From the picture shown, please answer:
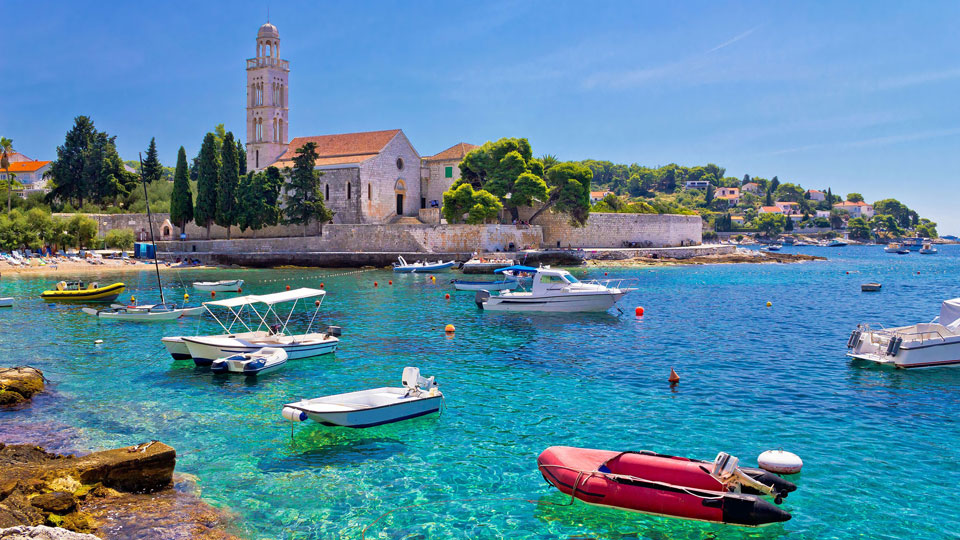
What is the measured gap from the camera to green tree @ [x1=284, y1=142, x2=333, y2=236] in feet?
190

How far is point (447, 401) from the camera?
13.5 m

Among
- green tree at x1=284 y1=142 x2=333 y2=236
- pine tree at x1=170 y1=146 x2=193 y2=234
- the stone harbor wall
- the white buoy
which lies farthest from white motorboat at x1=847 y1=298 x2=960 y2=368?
pine tree at x1=170 y1=146 x2=193 y2=234

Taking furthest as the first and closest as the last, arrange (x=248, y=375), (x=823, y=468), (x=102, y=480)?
1. (x=248, y=375)
2. (x=823, y=468)
3. (x=102, y=480)

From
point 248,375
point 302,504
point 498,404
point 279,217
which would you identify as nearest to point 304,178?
point 279,217

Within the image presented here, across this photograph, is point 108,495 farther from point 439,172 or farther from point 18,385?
point 439,172

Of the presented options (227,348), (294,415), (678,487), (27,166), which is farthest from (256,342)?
(27,166)

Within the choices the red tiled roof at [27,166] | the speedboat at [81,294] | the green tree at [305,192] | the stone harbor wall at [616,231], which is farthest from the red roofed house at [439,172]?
the red tiled roof at [27,166]

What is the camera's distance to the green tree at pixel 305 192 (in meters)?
57.9

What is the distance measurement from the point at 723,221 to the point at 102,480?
159772 millimetres

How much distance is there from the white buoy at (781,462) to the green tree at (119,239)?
60507mm

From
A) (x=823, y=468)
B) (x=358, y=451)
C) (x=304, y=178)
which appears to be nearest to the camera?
(x=823, y=468)

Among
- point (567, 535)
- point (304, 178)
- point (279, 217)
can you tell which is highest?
point (304, 178)

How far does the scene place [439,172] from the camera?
66.9 m

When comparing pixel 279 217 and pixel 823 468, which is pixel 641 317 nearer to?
pixel 823 468
